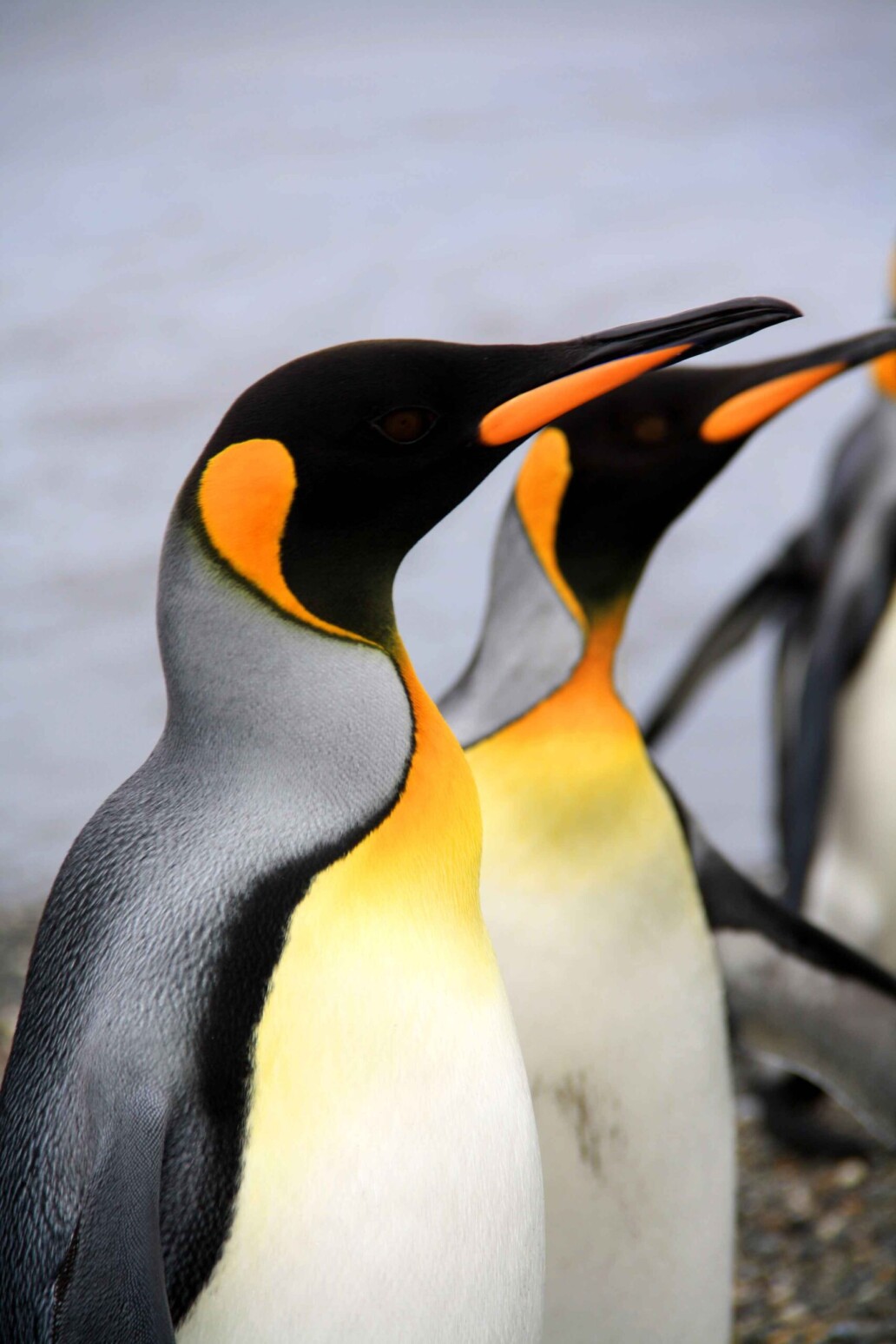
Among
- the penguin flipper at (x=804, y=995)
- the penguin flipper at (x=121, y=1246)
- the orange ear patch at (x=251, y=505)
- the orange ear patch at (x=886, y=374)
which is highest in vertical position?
the orange ear patch at (x=251, y=505)

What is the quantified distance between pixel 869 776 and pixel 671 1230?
4.02 feet

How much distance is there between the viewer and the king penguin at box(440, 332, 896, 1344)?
1.11 m

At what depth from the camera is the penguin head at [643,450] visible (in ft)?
3.86

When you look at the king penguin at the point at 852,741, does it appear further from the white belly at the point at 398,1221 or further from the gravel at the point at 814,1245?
the white belly at the point at 398,1221

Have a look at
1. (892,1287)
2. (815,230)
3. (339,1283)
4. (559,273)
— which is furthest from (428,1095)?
(815,230)

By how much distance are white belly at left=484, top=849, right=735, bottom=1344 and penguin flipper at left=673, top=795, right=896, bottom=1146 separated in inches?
4.7

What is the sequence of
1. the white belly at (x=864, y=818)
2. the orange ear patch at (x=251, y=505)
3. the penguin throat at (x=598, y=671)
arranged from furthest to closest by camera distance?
1. the white belly at (x=864, y=818)
2. the penguin throat at (x=598, y=671)
3. the orange ear patch at (x=251, y=505)

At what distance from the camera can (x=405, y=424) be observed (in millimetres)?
802

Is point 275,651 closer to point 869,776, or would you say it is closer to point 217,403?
point 869,776

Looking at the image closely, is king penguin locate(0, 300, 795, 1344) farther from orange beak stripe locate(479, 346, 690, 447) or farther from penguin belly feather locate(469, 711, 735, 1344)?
penguin belly feather locate(469, 711, 735, 1344)

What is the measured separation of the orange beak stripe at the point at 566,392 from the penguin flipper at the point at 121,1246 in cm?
46

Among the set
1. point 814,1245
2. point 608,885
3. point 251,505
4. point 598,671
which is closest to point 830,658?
point 814,1245

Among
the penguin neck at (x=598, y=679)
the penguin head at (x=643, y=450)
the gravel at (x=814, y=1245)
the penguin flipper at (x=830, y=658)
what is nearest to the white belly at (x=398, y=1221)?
the penguin neck at (x=598, y=679)

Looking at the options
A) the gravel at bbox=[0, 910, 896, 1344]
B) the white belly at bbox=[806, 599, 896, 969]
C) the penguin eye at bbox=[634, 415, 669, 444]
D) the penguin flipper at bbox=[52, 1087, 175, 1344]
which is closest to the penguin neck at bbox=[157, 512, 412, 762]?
the penguin flipper at bbox=[52, 1087, 175, 1344]
